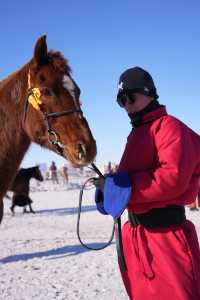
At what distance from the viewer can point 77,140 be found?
2498mm

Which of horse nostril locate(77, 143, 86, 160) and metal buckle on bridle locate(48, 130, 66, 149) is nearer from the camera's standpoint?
horse nostril locate(77, 143, 86, 160)

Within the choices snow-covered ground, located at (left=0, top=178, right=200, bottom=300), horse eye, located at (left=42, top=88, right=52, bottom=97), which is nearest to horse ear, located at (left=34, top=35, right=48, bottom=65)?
horse eye, located at (left=42, top=88, right=52, bottom=97)

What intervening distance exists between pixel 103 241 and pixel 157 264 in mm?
7558

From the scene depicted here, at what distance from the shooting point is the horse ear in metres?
2.83

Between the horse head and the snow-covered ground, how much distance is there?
346 centimetres

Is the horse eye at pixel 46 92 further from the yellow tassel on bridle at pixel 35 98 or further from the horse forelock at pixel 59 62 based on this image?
the horse forelock at pixel 59 62

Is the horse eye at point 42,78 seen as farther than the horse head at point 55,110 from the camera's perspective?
Yes

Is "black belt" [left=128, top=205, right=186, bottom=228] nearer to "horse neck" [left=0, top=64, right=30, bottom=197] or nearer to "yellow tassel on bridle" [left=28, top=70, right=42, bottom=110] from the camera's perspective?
"yellow tassel on bridle" [left=28, top=70, right=42, bottom=110]

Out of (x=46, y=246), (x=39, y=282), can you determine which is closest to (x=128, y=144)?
(x=39, y=282)

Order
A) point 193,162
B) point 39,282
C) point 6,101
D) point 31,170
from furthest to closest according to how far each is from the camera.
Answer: point 31,170 → point 39,282 → point 6,101 → point 193,162

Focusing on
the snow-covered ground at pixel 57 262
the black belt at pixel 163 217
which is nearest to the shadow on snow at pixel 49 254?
the snow-covered ground at pixel 57 262

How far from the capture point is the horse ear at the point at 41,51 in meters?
2.83

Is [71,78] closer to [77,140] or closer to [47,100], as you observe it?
[47,100]

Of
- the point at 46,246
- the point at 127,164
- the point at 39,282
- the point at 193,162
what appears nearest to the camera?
the point at 193,162
